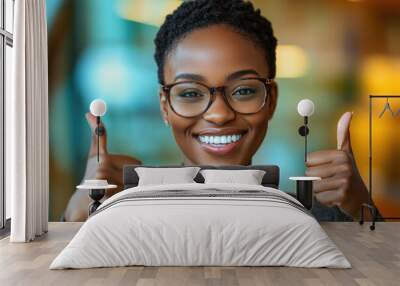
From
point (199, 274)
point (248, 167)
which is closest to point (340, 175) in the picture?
point (248, 167)

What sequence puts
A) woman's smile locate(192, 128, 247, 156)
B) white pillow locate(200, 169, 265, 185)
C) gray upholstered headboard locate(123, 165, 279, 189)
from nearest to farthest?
white pillow locate(200, 169, 265, 185) → gray upholstered headboard locate(123, 165, 279, 189) → woman's smile locate(192, 128, 247, 156)

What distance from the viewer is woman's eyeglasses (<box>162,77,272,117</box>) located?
7613 mm

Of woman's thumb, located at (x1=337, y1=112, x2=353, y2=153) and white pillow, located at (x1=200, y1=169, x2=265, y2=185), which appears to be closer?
white pillow, located at (x1=200, y1=169, x2=265, y2=185)

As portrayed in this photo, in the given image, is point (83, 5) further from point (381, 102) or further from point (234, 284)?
point (234, 284)

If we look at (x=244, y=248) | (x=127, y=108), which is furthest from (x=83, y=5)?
(x=244, y=248)

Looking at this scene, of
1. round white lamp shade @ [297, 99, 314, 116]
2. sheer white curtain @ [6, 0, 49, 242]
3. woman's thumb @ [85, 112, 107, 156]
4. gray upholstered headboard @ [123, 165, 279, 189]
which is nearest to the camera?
sheer white curtain @ [6, 0, 49, 242]

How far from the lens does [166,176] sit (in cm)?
698

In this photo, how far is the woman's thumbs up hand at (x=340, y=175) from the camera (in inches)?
307

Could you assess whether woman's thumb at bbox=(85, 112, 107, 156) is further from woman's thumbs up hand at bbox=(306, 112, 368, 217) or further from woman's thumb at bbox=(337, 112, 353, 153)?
woman's thumb at bbox=(337, 112, 353, 153)

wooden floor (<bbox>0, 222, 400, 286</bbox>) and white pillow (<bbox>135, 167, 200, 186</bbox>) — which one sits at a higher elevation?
white pillow (<bbox>135, 167, 200, 186</bbox>)

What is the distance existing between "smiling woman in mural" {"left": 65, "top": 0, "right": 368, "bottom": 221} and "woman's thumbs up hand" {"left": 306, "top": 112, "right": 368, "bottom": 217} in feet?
0.04

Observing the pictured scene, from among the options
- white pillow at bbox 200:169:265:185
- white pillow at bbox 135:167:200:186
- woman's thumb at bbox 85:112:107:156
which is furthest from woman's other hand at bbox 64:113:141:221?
white pillow at bbox 200:169:265:185

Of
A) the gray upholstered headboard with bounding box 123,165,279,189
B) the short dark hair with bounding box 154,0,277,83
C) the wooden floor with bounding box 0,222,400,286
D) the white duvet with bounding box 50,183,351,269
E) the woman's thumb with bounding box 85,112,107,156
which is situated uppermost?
the short dark hair with bounding box 154,0,277,83

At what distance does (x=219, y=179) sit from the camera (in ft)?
22.7
